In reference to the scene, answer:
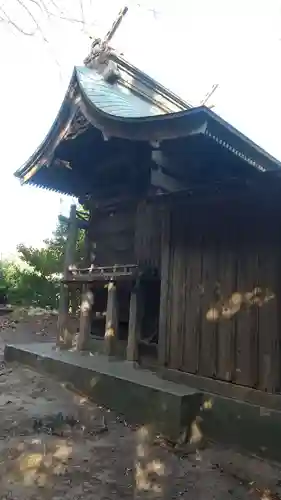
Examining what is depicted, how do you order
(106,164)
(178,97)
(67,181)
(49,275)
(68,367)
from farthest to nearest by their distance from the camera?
(49,275) < (178,97) < (67,181) < (106,164) < (68,367)

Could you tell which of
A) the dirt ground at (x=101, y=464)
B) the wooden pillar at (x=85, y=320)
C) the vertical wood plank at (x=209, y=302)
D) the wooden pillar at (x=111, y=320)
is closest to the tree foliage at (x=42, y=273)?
the wooden pillar at (x=85, y=320)

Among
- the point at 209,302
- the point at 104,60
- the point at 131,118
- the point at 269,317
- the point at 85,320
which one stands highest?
the point at 104,60

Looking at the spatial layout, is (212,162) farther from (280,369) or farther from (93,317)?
(93,317)

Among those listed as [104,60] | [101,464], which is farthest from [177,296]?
[104,60]

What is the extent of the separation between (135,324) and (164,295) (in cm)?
71

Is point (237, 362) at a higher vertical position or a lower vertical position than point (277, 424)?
higher

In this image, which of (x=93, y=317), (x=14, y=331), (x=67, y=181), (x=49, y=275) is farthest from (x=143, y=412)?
(x=49, y=275)

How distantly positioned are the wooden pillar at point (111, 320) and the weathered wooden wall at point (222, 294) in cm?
95

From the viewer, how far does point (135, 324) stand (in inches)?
203

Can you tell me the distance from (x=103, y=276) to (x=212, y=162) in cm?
210

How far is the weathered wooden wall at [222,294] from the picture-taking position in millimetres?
3666

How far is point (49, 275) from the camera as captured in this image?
12195 millimetres

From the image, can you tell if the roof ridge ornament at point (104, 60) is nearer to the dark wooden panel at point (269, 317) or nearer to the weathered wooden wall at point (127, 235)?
the weathered wooden wall at point (127, 235)

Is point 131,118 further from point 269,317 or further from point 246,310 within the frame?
point 269,317
